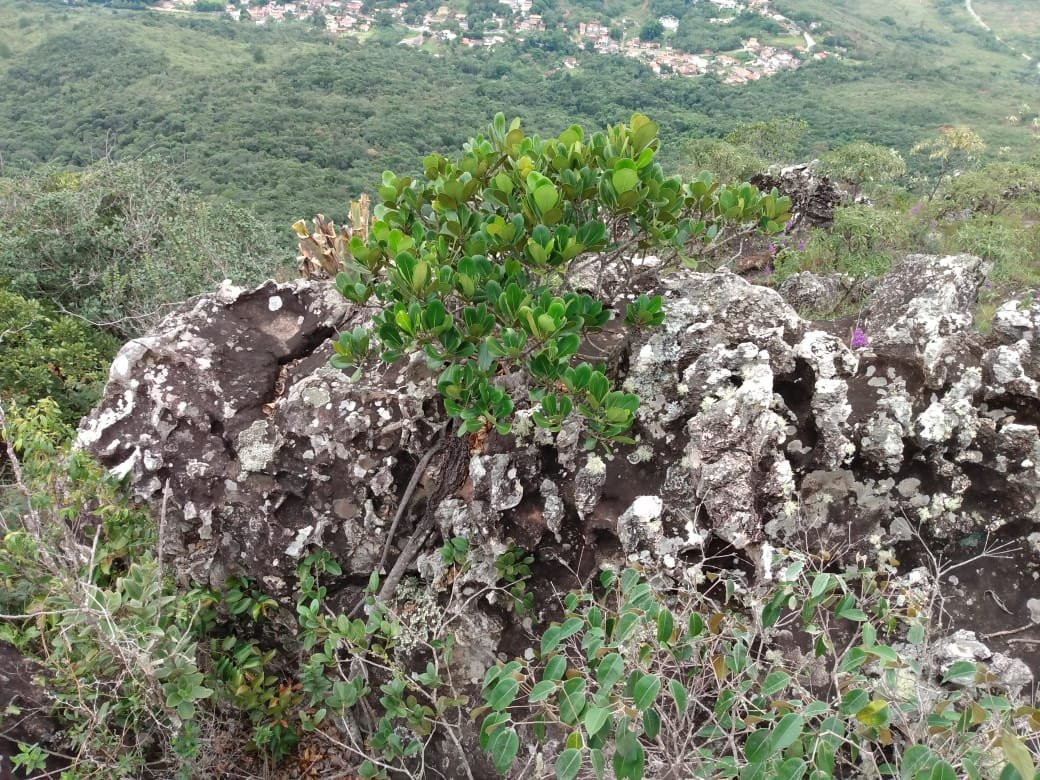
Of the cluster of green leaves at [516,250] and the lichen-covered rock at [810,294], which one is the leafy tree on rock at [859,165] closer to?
the lichen-covered rock at [810,294]

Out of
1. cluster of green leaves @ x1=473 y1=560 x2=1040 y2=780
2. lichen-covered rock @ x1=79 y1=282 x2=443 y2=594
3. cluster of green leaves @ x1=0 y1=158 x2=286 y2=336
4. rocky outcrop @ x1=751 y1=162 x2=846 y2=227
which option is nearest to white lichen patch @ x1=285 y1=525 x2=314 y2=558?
lichen-covered rock @ x1=79 y1=282 x2=443 y2=594

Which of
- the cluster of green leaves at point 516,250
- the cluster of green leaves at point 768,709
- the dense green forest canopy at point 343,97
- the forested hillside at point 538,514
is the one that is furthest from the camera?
the dense green forest canopy at point 343,97

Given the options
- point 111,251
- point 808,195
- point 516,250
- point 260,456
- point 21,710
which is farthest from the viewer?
point 808,195

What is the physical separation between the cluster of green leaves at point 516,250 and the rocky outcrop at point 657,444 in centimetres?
48

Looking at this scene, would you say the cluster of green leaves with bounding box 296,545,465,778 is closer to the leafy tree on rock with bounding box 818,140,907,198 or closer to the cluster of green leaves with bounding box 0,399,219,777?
the cluster of green leaves with bounding box 0,399,219,777

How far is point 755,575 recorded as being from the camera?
109 inches

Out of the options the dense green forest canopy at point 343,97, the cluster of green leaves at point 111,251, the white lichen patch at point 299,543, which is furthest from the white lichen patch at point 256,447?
the dense green forest canopy at point 343,97

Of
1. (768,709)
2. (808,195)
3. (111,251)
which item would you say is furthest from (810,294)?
(111,251)

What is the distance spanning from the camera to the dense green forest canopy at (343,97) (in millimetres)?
49875

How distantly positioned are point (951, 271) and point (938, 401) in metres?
1.68

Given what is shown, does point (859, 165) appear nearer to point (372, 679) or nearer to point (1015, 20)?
point (372, 679)

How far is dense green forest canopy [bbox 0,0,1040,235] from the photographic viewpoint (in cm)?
4988

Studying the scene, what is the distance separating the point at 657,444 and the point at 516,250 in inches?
48.6

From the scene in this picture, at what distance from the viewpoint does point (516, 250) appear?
2.67 meters
